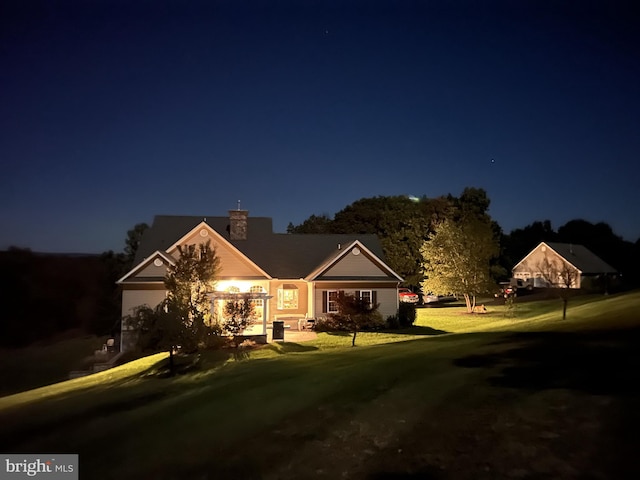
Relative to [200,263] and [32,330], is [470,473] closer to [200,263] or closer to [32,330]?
[200,263]

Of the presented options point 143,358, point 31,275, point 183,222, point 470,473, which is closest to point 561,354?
point 470,473

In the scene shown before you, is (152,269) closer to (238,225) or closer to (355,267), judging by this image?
(238,225)

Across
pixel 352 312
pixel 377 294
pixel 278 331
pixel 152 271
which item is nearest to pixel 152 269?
pixel 152 271

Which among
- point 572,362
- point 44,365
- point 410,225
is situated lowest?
point 44,365

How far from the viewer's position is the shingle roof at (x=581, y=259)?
65.8 meters

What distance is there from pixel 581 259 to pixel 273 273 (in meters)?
50.9

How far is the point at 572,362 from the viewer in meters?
14.2

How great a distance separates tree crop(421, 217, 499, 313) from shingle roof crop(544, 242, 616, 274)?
2784cm

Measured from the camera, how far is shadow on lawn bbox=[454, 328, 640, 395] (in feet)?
39.2

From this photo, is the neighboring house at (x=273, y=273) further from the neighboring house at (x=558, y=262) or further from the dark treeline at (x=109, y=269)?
the neighboring house at (x=558, y=262)

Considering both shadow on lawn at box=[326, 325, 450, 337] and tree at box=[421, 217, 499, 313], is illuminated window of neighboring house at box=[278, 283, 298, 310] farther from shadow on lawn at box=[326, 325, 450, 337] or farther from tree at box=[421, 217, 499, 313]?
tree at box=[421, 217, 499, 313]

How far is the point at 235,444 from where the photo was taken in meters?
10.7

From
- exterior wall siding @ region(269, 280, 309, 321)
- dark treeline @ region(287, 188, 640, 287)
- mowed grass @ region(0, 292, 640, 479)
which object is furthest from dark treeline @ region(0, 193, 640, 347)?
mowed grass @ region(0, 292, 640, 479)

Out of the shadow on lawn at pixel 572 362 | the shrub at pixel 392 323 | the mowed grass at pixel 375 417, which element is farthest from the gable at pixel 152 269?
the shadow on lawn at pixel 572 362
